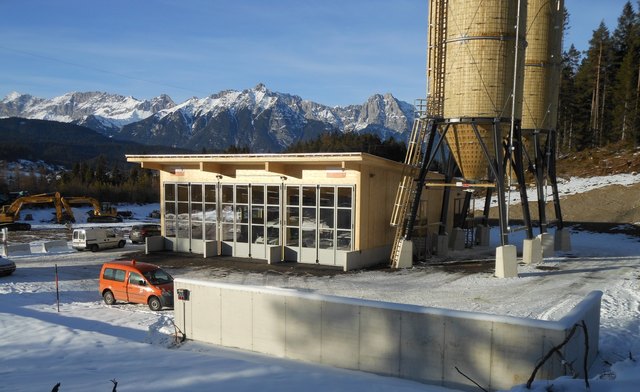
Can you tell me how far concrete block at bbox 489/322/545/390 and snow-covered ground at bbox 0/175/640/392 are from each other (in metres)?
1.01

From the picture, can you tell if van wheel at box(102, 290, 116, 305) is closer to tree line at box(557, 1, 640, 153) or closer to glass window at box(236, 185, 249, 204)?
glass window at box(236, 185, 249, 204)

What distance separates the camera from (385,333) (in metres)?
9.38

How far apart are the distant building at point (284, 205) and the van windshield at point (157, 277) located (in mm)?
6953

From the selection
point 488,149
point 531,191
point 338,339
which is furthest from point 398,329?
point 531,191

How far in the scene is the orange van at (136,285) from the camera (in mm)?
15172

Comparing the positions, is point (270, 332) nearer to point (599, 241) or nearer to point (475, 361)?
point (475, 361)

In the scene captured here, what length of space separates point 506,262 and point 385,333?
10650 mm

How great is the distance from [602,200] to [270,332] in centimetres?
3713

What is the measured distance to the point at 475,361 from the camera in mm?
8586

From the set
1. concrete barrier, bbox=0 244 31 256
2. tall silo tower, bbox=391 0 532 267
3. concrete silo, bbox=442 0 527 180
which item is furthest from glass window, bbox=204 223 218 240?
concrete silo, bbox=442 0 527 180

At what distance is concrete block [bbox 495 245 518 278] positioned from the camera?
60.2 ft

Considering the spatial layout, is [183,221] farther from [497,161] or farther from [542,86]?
[542,86]

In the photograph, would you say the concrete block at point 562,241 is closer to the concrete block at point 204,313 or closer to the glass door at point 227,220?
the glass door at point 227,220

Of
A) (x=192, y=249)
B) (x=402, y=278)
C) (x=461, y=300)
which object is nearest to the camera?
(x=461, y=300)
